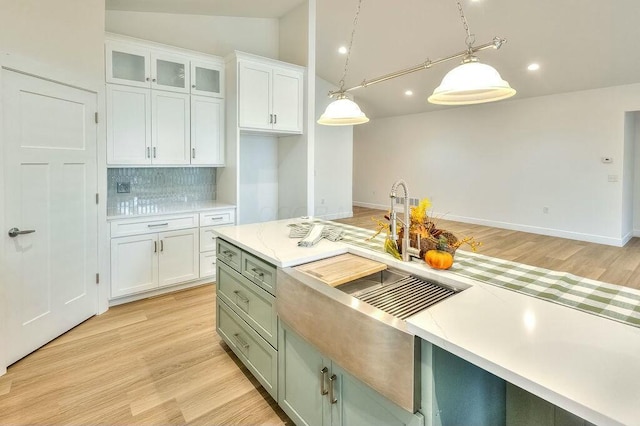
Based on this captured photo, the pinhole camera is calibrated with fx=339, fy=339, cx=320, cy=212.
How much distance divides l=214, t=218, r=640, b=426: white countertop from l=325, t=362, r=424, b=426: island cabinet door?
0.34 m

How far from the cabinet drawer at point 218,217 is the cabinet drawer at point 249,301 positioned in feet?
4.51

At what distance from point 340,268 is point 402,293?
0.38 metres

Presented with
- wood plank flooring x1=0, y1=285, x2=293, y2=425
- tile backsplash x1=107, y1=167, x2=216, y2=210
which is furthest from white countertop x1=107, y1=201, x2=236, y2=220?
wood plank flooring x1=0, y1=285, x2=293, y2=425

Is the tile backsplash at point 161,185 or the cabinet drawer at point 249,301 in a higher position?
the tile backsplash at point 161,185

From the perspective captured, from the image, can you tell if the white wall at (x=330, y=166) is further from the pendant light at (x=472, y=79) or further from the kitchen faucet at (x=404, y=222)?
the pendant light at (x=472, y=79)

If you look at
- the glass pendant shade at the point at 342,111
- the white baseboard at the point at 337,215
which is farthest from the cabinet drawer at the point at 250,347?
the white baseboard at the point at 337,215

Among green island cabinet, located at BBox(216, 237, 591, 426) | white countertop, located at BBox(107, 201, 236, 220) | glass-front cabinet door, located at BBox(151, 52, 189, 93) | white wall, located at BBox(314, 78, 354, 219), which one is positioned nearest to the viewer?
green island cabinet, located at BBox(216, 237, 591, 426)

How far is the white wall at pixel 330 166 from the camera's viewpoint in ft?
24.4

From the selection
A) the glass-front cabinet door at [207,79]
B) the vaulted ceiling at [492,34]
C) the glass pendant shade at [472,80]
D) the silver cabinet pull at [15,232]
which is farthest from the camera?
the vaulted ceiling at [492,34]

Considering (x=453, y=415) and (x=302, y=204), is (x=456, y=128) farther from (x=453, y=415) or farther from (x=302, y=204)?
(x=453, y=415)

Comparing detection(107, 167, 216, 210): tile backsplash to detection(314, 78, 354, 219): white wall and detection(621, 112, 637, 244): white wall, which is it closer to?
detection(314, 78, 354, 219): white wall

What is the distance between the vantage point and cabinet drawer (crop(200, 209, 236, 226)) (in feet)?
12.5

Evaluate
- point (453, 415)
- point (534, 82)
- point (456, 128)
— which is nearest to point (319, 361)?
point (453, 415)

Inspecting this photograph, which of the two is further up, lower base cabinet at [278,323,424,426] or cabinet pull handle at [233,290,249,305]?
cabinet pull handle at [233,290,249,305]
